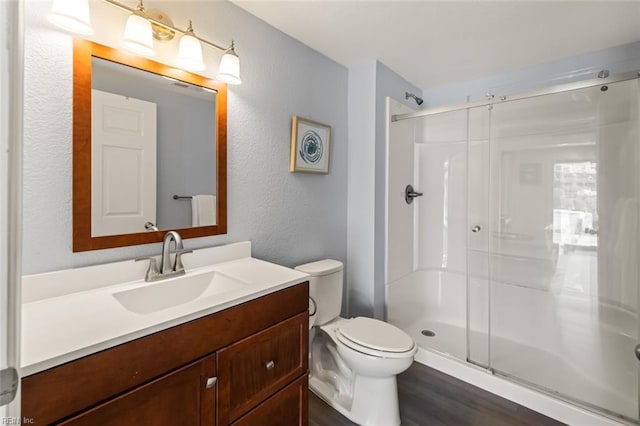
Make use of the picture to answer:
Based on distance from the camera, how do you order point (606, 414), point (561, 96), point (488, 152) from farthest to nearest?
1. point (488, 152)
2. point (561, 96)
3. point (606, 414)

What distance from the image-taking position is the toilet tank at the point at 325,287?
175 centimetres

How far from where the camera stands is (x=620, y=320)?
6.05ft

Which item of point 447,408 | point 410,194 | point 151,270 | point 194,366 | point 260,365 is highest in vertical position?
point 410,194

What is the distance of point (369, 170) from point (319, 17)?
103 centimetres

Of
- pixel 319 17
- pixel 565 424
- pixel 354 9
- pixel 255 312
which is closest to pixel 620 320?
pixel 565 424

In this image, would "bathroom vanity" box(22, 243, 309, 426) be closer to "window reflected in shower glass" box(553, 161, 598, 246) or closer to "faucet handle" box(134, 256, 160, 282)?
"faucet handle" box(134, 256, 160, 282)

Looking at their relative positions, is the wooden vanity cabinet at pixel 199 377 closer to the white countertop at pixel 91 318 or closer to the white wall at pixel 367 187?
the white countertop at pixel 91 318

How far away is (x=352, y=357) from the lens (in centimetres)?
155

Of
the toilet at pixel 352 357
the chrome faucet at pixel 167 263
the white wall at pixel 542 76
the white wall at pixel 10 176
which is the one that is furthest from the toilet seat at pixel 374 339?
the white wall at pixel 542 76

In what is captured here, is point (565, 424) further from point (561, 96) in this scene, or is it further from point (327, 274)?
point (561, 96)

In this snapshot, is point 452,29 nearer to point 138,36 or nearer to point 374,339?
point 138,36

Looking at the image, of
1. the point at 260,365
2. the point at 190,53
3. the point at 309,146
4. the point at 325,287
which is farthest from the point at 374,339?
the point at 190,53

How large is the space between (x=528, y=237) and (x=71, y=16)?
2.97 m

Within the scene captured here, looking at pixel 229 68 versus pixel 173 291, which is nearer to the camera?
pixel 173 291
